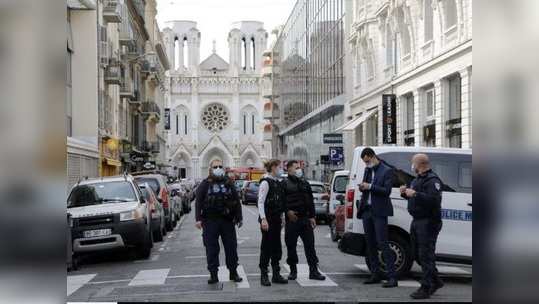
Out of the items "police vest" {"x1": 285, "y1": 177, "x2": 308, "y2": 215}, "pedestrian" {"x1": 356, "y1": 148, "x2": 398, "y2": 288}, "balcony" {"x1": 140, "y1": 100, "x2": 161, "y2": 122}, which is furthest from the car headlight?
"balcony" {"x1": 140, "y1": 100, "x2": 161, "y2": 122}

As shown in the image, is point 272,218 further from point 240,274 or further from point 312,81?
point 312,81

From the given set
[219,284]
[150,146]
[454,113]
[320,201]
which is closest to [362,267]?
[219,284]

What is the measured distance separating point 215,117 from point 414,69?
89.9 metres

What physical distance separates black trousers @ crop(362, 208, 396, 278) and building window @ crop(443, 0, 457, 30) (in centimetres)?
1738

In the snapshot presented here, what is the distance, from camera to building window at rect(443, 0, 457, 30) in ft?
90.4

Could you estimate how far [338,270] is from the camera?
1342cm

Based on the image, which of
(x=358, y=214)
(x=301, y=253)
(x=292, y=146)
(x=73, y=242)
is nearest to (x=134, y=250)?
(x=73, y=242)

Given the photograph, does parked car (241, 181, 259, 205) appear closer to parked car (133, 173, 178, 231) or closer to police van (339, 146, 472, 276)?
parked car (133, 173, 178, 231)

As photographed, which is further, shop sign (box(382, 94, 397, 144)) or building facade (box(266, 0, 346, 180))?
building facade (box(266, 0, 346, 180))

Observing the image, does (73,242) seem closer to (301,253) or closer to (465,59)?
(301,253)
